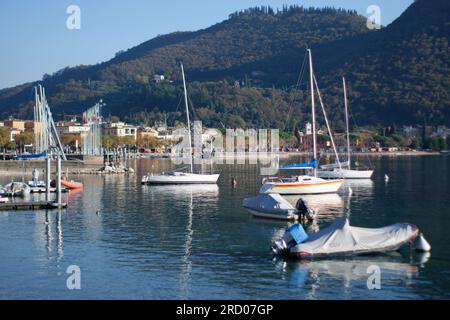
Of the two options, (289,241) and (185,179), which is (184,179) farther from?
(289,241)

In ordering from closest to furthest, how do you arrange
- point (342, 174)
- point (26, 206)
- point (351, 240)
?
point (351, 240) → point (26, 206) → point (342, 174)

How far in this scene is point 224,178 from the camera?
83688mm

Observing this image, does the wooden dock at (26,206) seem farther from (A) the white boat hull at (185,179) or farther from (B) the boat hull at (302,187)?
(A) the white boat hull at (185,179)

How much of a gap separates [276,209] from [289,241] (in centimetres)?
1086

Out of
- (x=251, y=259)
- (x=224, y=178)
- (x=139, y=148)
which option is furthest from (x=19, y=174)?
(x=139, y=148)

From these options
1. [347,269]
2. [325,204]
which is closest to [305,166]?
[325,204]

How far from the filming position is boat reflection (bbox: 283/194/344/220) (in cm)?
4650

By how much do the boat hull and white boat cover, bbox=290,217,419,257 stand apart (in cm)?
2382

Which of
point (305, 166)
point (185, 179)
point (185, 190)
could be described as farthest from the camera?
point (185, 179)

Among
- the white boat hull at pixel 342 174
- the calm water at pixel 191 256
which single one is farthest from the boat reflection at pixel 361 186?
the calm water at pixel 191 256

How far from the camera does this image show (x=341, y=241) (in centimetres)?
3155

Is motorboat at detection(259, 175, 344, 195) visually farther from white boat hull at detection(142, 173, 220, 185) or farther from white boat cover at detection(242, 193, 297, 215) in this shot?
white boat hull at detection(142, 173, 220, 185)
